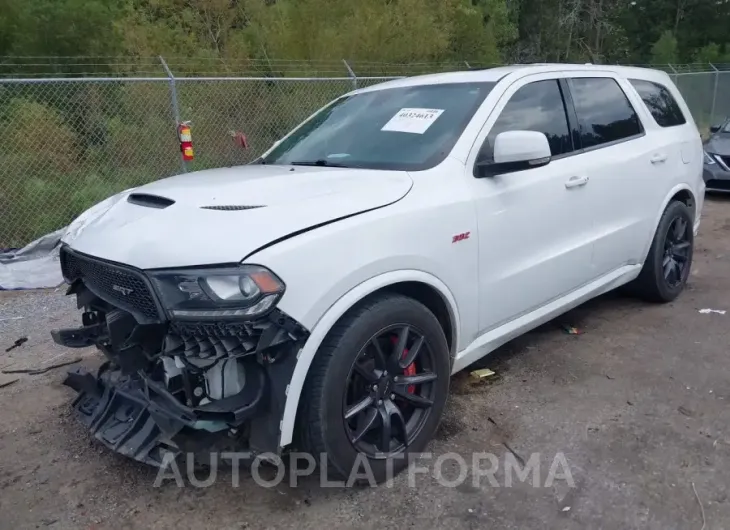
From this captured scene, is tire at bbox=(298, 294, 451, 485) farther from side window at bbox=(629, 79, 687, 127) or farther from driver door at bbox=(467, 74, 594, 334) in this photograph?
side window at bbox=(629, 79, 687, 127)

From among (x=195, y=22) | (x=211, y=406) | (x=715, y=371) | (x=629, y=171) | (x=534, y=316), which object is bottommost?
(x=715, y=371)

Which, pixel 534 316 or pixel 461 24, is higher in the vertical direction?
pixel 461 24

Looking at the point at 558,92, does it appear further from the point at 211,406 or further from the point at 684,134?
the point at 211,406

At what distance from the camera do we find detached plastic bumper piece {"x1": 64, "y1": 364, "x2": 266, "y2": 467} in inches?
99.3

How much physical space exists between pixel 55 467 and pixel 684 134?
16.2 ft

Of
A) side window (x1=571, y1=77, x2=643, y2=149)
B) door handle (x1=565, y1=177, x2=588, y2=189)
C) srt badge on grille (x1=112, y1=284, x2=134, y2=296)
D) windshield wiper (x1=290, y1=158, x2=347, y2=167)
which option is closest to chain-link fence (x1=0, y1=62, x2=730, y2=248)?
windshield wiper (x1=290, y1=158, x2=347, y2=167)

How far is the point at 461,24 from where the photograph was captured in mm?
17578

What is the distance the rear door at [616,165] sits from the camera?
164 inches

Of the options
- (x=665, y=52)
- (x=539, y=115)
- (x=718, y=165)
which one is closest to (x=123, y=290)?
(x=539, y=115)

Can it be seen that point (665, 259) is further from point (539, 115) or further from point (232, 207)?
point (232, 207)

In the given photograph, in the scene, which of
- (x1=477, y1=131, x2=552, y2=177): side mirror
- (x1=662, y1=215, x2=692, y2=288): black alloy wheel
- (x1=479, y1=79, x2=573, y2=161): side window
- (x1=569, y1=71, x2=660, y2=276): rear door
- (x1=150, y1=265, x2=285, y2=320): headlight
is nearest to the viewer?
(x1=150, y1=265, x2=285, y2=320): headlight

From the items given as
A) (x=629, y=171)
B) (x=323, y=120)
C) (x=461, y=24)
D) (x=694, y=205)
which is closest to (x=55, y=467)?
(x=323, y=120)

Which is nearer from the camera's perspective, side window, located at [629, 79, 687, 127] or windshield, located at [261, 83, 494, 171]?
windshield, located at [261, 83, 494, 171]

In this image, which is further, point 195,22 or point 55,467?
point 195,22
